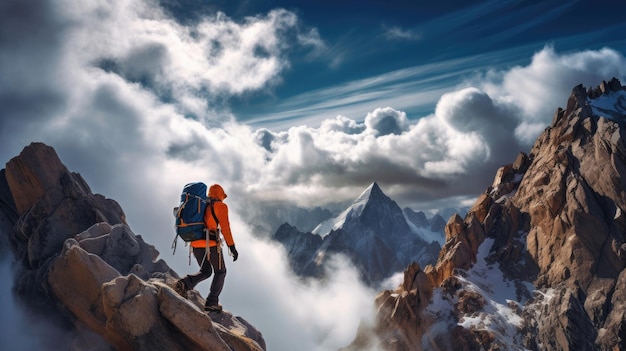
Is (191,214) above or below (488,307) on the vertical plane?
above

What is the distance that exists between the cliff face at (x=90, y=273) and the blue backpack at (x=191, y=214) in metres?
2.68

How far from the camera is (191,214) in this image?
744 inches

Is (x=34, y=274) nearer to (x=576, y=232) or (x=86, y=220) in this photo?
(x=86, y=220)

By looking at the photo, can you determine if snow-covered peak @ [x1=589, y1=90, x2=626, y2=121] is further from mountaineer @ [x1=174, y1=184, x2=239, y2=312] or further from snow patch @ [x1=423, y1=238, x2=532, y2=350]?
mountaineer @ [x1=174, y1=184, x2=239, y2=312]

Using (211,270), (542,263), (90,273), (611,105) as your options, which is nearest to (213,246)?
(211,270)

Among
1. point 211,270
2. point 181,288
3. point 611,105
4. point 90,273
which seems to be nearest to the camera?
point 211,270

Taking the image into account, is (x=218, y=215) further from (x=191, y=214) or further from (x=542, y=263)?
(x=542, y=263)

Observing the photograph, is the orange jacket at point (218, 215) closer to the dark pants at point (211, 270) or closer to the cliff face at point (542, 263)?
the dark pants at point (211, 270)

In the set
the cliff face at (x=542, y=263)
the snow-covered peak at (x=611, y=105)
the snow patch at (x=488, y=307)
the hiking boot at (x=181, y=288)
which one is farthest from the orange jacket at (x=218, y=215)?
the snow-covered peak at (x=611, y=105)

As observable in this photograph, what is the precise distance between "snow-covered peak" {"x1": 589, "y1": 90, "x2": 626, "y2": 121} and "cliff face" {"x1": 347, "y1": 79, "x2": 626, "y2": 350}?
0.62 m

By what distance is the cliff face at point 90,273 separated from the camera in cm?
1934

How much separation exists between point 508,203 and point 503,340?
49770 mm

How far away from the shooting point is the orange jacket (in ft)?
61.2

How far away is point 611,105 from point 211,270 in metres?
170
